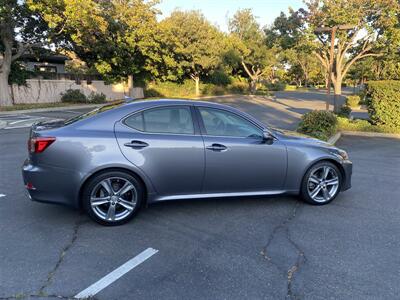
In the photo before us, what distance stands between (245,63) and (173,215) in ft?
136

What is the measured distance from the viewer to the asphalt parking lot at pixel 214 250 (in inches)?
115

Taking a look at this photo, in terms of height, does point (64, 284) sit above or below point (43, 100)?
below

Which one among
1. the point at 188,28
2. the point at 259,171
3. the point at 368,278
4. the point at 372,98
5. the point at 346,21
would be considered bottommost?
the point at 368,278

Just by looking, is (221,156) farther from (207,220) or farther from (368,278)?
(368,278)

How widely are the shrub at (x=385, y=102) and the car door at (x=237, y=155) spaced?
9424 mm

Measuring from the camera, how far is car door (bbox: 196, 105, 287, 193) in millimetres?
4316

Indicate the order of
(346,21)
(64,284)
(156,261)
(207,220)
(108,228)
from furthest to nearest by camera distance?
(346,21), (207,220), (108,228), (156,261), (64,284)

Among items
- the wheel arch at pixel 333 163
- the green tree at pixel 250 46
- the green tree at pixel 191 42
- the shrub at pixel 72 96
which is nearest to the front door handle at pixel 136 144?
the wheel arch at pixel 333 163

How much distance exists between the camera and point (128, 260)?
3334 mm

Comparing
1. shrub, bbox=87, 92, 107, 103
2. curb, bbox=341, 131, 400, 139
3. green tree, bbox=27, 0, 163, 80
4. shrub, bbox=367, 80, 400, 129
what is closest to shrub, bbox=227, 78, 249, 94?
green tree, bbox=27, 0, 163, 80

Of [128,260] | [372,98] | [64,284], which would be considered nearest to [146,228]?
[128,260]

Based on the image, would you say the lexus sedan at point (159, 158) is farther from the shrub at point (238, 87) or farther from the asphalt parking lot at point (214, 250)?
the shrub at point (238, 87)

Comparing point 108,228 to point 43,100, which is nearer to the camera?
point 108,228

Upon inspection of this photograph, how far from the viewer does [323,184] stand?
4.91m
